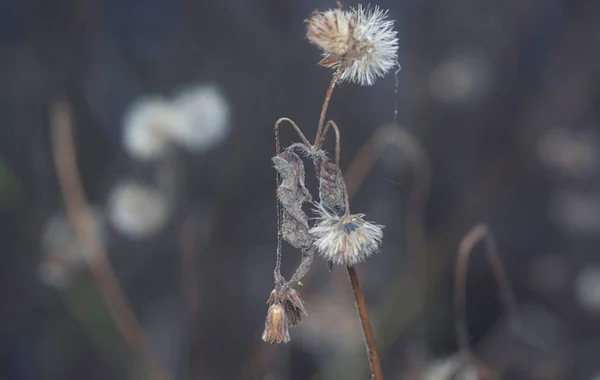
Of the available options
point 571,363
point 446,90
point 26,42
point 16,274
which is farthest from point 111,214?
point 571,363

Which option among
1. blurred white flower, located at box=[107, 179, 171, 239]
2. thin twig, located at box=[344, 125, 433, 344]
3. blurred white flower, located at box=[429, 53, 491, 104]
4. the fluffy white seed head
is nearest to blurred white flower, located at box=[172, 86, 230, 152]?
the fluffy white seed head

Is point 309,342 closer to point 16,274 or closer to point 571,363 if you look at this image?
point 571,363

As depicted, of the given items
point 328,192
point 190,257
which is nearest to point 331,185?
point 328,192

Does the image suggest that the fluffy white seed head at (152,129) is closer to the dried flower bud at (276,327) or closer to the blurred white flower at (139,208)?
the blurred white flower at (139,208)

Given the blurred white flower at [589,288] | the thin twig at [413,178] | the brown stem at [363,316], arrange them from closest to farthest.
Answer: the brown stem at [363,316] → the thin twig at [413,178] → the blurred white flower at [589,288]

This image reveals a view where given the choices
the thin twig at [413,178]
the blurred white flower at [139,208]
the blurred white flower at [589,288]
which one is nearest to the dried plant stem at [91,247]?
the blurred white flower at [139,208]
